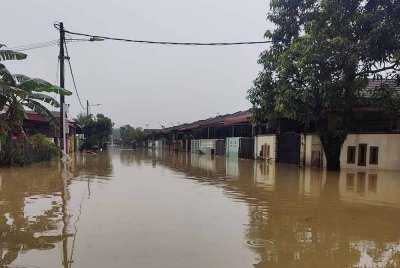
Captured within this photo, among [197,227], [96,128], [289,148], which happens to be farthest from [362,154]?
[96,128]

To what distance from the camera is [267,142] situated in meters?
A: 30.5

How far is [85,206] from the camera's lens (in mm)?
9453

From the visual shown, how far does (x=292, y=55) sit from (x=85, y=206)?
13.6 meters

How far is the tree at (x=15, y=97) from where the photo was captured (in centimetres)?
1612

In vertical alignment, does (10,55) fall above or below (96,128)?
above

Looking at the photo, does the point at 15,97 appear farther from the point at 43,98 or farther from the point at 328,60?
the point at 328,60

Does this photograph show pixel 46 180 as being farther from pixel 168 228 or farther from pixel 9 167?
pixel 168 228

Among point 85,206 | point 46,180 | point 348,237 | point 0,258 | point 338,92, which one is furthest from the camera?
point 338,92

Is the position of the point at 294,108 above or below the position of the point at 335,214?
above

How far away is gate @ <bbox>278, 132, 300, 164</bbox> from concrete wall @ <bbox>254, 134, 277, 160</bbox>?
50cm

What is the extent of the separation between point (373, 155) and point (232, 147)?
58.2 feet

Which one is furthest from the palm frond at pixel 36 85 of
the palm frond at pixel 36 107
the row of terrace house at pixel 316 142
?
the row of terrace house at pixel 316 142

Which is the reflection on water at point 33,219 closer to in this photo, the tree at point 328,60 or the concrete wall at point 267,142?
the tree at point 328,60

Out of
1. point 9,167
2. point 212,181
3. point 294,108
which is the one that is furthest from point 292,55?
point 9,167
